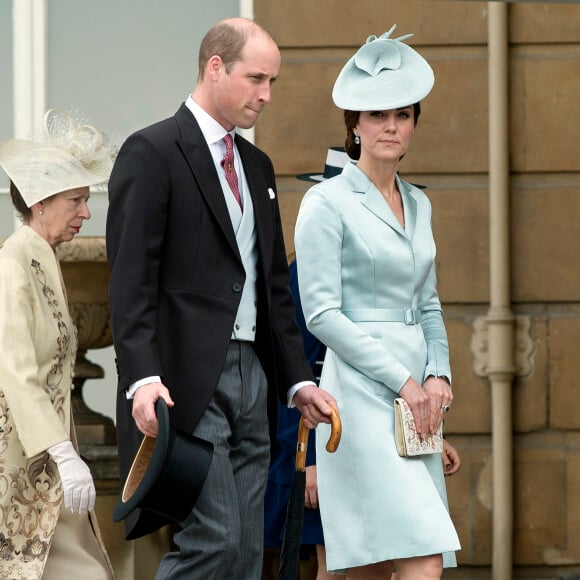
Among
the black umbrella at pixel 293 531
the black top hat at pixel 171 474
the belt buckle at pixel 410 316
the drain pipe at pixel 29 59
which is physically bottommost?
the black umbrella at pixel 293 531

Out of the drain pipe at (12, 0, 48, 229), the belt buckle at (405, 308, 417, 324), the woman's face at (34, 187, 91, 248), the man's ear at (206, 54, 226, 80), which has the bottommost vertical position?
the belt buckle at (405, 308, 417, 324)

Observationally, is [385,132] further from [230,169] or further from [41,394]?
[41,394]

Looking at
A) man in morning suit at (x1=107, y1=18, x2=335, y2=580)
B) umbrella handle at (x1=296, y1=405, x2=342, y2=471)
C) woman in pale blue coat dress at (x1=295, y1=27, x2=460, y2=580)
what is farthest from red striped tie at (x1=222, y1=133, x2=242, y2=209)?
umbrella handle at (x1=296, y1=405, x2=342, y2=471)

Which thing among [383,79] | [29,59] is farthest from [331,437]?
[29,59]

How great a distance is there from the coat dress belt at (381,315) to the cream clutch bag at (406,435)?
262mm

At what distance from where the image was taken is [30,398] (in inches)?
174

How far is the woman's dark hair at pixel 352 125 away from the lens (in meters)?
4.76

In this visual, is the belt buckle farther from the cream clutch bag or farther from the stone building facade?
the stone building facade

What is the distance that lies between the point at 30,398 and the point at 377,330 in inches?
40.0

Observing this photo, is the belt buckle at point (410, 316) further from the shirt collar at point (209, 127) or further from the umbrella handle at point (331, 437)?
the shirt collar at point (209, 127)

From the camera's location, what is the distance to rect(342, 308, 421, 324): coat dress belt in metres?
4.59

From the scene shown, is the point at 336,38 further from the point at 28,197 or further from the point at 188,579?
the point at 188,579

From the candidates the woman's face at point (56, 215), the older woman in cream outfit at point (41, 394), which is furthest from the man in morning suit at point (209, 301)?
the woman's face at point (56, 215)

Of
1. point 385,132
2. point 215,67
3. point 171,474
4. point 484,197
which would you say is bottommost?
point 171,474
